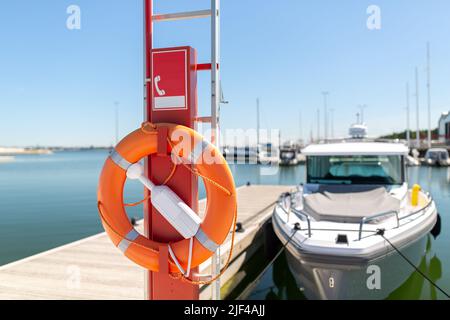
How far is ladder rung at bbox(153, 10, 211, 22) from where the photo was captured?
253cm

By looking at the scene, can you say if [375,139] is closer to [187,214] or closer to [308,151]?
[308,151]

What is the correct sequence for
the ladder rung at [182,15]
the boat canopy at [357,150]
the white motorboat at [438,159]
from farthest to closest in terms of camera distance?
the white motorboat at [438,159] → the boat canopy at [357,150] → the ladder rung at [182,15]

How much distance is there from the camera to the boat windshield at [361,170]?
650cm

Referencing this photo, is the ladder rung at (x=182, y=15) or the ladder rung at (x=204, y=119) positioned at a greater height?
the ladder rung at (x=182, y=15)

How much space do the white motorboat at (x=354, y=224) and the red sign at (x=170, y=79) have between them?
8.45ft

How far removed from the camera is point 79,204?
14.2m

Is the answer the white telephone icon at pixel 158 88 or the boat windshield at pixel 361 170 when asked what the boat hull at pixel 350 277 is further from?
the white telephone icon at pixel 158 88

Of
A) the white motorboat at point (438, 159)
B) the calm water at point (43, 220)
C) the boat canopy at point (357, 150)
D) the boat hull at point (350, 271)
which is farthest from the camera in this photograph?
the white motorboat at point (438, 159)

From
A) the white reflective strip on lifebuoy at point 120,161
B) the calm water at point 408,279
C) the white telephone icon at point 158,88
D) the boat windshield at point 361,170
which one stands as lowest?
the calm water at point 408,279

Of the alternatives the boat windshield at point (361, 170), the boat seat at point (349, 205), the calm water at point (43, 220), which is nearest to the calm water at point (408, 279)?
the boat seat at point (349, 205)

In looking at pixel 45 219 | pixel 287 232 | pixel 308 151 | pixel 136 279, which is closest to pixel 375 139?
pixel 308 151

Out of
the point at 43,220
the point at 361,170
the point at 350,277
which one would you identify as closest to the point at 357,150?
the point at 361,170

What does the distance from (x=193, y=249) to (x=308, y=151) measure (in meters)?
4.95

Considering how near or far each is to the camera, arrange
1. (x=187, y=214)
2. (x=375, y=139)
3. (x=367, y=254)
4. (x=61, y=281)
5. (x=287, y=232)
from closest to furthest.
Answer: (x=187, y=214) → (x=367, y=254) → (x=61, y=281) → (x=287, y=232) → (x=375, y=139)
